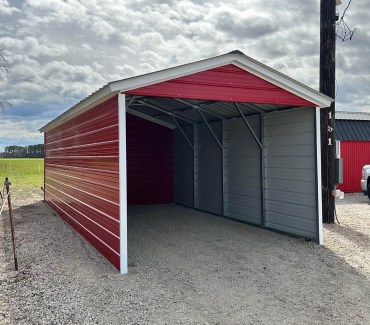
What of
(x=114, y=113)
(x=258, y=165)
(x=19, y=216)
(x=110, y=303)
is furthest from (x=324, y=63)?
(x=19, y=216)

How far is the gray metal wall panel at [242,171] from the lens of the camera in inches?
338

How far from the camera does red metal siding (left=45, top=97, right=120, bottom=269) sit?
589 centimetres

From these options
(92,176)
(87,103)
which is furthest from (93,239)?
(87,103)

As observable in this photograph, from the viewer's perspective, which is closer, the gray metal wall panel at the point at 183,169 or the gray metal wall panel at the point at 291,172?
the gray metal wall panel at the point at 291,172

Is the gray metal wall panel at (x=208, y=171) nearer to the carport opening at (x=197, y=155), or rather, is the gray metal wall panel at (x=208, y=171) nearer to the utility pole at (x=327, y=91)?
the carport opening at (x=197, y=155)

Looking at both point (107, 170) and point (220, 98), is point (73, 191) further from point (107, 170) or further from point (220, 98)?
point (220, 98)

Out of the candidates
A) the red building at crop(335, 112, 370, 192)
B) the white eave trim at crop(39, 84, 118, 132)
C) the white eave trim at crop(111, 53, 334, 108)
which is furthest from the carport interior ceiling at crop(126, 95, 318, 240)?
the red building at crop(335, 112, 370, 192)

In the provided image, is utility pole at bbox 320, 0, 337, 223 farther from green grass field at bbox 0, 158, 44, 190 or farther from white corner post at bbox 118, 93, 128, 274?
green grass field at bbox 0, 158, 44, 190

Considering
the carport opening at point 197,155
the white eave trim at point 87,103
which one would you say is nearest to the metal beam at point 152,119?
the carport opening at point 197,155

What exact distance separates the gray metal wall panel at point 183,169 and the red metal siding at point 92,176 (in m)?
3.72

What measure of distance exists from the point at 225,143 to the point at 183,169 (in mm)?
3054

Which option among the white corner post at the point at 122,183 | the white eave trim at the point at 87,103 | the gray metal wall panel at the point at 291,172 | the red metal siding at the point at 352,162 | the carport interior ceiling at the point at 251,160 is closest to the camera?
the white corner post at the point at 122,183

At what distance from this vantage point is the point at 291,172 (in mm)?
7613

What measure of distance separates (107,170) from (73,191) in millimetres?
3265
